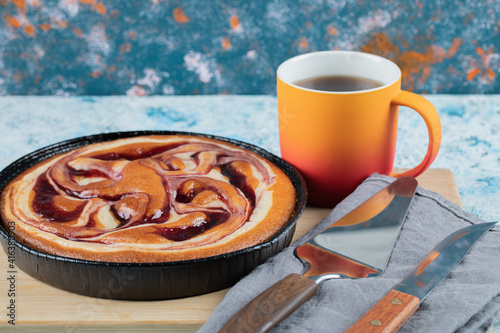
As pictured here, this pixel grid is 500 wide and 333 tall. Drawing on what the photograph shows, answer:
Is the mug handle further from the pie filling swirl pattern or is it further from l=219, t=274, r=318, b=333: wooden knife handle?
l=219, t=274, r=318, b=333: wooden knife handle

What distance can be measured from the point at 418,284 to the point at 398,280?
5 cm

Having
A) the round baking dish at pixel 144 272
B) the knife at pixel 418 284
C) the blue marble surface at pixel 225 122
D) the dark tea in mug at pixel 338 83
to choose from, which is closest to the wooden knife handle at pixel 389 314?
the knife at pixel 418 284

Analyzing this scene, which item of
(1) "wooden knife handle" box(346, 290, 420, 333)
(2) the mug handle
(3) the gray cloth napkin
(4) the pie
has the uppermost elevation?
(2) the mug handle

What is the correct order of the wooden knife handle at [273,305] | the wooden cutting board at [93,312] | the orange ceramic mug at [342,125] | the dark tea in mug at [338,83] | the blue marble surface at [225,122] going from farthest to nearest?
the blue marble surface at [225,122] < the dark tea in mug at [338,83] < the orange ceramic mug at [342,125] < the wooden cutting board at [93,312] < the wooden knife handle at [273,305]

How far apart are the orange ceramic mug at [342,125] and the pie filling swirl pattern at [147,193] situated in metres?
0.09

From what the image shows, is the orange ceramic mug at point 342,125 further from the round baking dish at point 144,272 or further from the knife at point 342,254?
the round baking dish at point 144,272

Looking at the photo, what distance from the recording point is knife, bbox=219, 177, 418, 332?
79 centimetres

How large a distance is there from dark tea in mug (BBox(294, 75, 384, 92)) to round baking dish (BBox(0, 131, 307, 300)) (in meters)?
0.34

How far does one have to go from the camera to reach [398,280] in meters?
0.92

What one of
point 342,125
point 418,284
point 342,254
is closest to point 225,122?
point 342,125

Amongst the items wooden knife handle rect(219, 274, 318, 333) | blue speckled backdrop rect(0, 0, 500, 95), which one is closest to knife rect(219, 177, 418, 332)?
wooden knife handle rect(219, 274, 318, 333)

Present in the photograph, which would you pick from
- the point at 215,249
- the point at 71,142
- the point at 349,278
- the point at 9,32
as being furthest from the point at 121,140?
the point at 9,32

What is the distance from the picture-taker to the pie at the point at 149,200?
91 cm

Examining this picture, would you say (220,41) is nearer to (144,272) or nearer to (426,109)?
(426,109)
